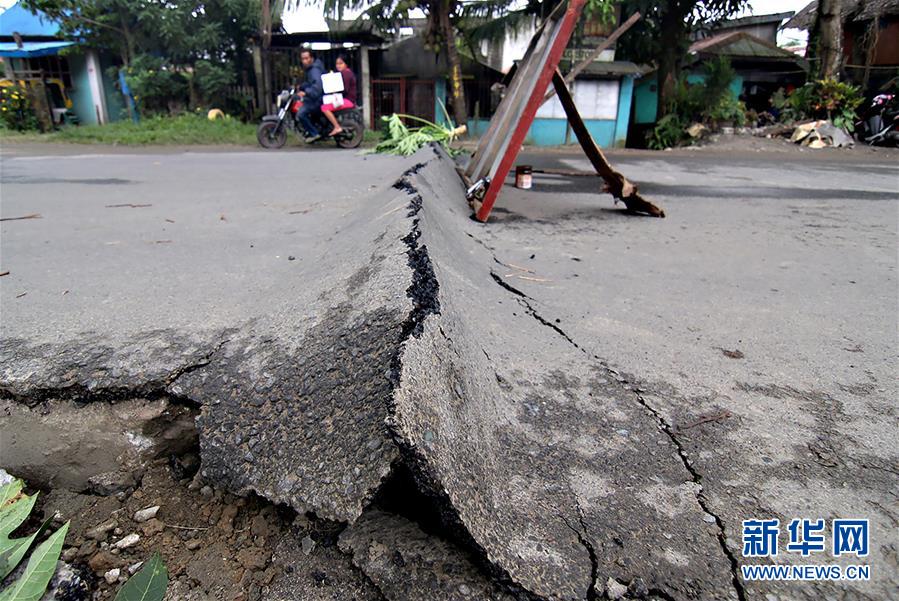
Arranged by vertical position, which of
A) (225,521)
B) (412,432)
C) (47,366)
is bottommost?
(225,521)

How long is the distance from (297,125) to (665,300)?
9.95m

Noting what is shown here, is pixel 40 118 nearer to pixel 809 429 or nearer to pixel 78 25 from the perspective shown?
pixel 78 25

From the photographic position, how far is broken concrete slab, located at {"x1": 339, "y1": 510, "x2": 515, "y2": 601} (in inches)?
39.7

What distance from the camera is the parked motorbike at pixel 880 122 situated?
1341 cm

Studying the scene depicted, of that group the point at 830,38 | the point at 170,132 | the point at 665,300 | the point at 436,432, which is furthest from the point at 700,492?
the point at 830,38

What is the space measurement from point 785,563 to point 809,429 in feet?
1.81

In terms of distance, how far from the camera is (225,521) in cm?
126

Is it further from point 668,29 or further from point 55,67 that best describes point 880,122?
point 55,67

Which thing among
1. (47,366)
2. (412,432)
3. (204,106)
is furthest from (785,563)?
(204,106)


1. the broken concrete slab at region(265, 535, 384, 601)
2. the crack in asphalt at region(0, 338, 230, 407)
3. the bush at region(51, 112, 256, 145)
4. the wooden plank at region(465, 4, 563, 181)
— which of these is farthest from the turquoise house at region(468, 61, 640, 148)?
the broken concrete slab at region(265, 535, 384, 601)

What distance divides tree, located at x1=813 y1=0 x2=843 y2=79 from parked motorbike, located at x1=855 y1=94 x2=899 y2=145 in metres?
1.31

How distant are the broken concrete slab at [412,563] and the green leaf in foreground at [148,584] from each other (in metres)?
0.34

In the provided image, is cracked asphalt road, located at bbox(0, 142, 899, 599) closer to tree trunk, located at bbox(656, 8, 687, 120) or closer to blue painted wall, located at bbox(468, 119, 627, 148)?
tree trunk, located at bbox(656, 8, 687, 120)

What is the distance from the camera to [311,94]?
34.0 feet
